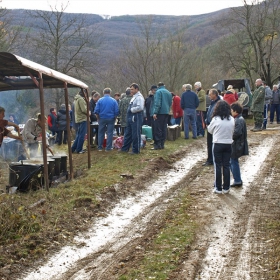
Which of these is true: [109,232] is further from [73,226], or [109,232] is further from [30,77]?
[30,77]

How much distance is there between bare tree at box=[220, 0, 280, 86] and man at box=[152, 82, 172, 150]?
752 inches

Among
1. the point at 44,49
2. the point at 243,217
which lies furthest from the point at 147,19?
the point at 243,217

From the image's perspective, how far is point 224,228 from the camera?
6.89 m

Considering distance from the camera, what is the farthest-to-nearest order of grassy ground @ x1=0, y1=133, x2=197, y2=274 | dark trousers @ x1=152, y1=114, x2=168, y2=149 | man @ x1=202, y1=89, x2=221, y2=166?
dark trousers @ x1=152, y1=114, x2=168, y2=149 < man @ x1=202, y1=89, x2=221, y2=166 < grassy ground @ x1=0, y1=133, x2=197, y2=274

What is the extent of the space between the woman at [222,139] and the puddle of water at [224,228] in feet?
1.24

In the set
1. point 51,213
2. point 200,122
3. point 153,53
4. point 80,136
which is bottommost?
point 51,213

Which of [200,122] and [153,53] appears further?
[153,53]

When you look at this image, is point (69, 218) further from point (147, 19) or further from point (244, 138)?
point (147, 19)

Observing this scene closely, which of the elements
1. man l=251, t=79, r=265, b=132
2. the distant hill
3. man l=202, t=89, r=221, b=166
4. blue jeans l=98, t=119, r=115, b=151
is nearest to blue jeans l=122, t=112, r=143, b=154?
blue jeans l=98, t=119, r=115, b=151

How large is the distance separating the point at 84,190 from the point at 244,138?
3450 millimetres

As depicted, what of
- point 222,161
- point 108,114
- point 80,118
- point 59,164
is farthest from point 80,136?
point 222,161

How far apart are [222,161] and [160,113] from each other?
17.2ft

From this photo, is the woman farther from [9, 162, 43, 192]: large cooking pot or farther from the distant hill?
the distant hill

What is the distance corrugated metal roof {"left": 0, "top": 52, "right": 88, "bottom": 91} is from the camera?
8200 millimetres
